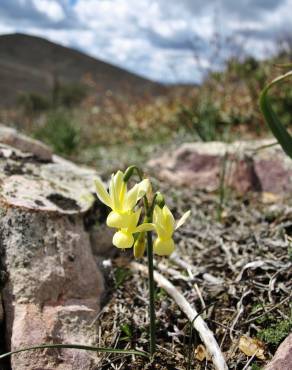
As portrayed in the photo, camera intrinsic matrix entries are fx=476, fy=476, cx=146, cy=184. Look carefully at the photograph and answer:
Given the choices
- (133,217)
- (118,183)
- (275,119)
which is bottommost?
(133,217)

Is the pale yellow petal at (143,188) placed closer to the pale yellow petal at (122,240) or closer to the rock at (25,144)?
the pale yellow petal at (122,240)

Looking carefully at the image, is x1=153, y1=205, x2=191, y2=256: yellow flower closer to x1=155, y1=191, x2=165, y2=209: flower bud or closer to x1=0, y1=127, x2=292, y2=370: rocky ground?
x1=155, y1=191, x2=165, y2=209: flower bud

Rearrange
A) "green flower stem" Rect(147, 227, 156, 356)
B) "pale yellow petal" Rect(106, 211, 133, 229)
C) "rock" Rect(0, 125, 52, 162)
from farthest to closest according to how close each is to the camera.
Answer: "rock" Rect(0, 125, 52, 162), "green flower stem" Rect(147, 227, 156, 356), "pale yellow petal" Rect(106, 211, 133, 229)

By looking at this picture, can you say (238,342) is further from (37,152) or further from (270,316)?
(37,152)

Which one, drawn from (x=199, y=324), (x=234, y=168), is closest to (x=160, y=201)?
(x=199, y=324)

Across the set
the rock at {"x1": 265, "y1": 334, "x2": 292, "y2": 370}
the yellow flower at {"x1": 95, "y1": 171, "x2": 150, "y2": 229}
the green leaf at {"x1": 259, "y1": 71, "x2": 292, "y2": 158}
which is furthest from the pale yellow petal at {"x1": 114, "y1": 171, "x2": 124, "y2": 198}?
the rock at {"x1": 265, "y1": 334, "x2": 292, "y2": 370}

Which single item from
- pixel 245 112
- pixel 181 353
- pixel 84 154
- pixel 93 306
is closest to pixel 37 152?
pixel 93 306

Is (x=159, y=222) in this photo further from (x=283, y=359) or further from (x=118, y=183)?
(x=283, y=359)
